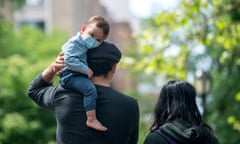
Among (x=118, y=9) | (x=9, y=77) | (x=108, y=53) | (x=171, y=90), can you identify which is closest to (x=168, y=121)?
(x=171, y=90)

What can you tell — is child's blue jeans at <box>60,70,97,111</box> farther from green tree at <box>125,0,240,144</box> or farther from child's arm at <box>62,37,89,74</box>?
green tree at <box>125,0,240,144</box>

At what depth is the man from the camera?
496 centimetres

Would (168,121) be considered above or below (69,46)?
below

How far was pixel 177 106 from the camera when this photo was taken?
5.25 metres

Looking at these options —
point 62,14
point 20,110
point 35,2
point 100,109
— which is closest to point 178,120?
point 100,109

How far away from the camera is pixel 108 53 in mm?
5117

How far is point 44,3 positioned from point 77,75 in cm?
3964

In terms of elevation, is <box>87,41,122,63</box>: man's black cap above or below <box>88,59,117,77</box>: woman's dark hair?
above

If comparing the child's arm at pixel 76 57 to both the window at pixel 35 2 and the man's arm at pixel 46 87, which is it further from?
the window at pixel 35 2

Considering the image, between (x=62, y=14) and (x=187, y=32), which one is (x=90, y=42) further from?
(x=62, y=14)

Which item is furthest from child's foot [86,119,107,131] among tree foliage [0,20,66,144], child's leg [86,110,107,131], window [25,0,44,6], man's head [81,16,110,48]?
window [25,0,44,6]

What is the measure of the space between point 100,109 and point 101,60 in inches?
14.1

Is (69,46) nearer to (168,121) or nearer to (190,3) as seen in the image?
(168,121)

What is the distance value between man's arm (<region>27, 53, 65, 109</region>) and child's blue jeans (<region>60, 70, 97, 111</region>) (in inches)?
5.2
